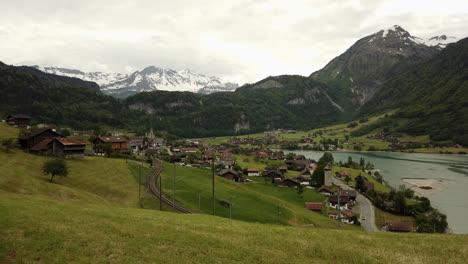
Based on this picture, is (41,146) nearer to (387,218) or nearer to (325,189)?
(325,189)

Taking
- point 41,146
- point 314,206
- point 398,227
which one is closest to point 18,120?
point 41,146

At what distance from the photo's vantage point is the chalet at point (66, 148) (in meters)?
62.0

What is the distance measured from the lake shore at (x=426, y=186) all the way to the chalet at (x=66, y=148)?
109 meters

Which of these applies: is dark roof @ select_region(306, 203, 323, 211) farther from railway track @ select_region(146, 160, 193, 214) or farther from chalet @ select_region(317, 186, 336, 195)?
railway track @ select_region(146, 160, 193, 214)

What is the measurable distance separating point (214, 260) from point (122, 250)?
5.73 metres

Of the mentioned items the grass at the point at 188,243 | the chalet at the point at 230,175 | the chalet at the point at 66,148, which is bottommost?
the chalet at the point at 230,175

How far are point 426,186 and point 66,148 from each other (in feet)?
405

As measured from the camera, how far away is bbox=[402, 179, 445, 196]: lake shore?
9488 cm

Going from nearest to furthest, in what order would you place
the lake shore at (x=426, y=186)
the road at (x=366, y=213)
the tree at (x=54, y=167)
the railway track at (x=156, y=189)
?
the tree at (x=54, y=167) < the railway track at (x=156, y=189) < the road at (x=366, y=213) < the lake shore at (x=426, y=186)

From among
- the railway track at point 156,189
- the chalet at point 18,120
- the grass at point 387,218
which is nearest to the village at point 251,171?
the chalet at point 18,120

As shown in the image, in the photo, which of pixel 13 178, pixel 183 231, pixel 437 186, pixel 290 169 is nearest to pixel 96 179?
pixel 13 178

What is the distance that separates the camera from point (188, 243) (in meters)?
17.4

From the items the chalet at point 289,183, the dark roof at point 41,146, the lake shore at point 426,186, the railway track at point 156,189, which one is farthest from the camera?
the lake shore at point 426,186

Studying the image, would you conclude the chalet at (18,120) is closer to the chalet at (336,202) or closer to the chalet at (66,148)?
the chalet at (66,148)
